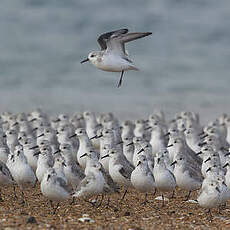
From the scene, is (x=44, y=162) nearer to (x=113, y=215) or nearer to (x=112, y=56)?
(x=113, y=215)

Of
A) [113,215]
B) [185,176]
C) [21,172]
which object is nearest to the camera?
[113,215]

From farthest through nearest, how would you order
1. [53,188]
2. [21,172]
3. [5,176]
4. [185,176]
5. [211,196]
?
[185,176]
[21,172]
[5,176]
[211,196]
[53,188]

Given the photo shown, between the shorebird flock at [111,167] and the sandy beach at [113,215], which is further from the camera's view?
the shorebird flock at [111,167]

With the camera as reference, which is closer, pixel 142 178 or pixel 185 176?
pixel 142 178

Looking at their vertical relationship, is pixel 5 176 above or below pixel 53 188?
below

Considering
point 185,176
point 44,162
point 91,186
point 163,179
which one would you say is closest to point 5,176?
point 44,162

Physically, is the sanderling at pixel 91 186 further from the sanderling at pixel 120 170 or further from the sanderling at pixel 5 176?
the sanderling at pixel 5 176

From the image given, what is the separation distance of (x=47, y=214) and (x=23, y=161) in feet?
6.34

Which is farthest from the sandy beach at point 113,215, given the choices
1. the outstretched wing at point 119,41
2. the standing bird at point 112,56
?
the outstretched wing at point 119,41

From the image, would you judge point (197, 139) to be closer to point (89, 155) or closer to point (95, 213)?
point (89, 155)

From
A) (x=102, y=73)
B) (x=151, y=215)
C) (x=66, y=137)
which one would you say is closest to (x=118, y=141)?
(x=66, y=137)

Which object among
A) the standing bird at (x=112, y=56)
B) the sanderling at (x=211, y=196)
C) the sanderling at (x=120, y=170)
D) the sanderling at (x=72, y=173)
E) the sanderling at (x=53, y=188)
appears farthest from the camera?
the sanderling at (x=120, y=170)

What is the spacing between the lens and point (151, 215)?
36.7ft

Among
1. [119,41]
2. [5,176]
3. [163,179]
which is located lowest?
[163,179]
